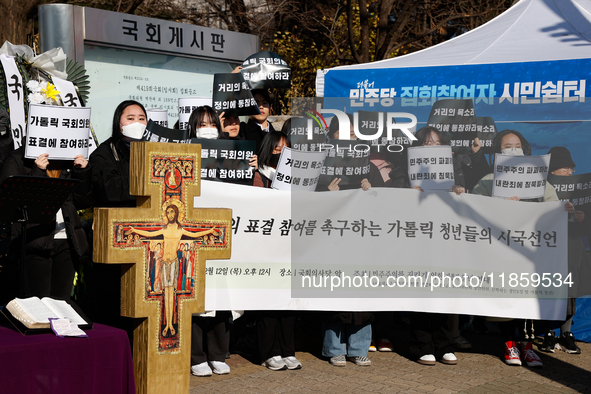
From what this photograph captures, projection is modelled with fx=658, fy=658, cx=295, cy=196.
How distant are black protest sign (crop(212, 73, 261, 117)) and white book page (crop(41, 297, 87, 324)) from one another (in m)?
2.79

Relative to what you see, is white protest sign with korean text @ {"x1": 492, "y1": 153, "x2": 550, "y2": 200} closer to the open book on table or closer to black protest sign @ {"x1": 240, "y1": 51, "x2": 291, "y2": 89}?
black protest sign @ {"x1": 240, "y1": 51, "x2": 291, "y2": 89}

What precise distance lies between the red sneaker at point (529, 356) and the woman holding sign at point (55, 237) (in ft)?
12.2

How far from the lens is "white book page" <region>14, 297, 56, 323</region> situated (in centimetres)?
294

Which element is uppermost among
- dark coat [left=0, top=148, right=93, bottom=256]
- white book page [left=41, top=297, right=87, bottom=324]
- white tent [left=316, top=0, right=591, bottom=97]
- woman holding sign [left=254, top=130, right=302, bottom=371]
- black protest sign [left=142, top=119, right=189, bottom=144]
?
white tent [left=316, top=0, right=591, bottom=97]

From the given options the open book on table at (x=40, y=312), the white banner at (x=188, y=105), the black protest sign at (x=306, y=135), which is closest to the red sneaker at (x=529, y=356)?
the black protest sign at (x=306, y=135)

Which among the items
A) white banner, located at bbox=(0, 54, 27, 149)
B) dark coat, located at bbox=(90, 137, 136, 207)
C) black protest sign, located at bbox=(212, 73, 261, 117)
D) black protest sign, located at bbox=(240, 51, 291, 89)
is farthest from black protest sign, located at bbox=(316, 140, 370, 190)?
white banner, located at bbox=(0, 54, 27, 149)

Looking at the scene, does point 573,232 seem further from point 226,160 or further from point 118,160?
point 118,160

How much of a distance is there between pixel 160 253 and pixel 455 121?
10.3 ft

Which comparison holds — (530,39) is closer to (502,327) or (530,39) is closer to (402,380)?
(502,327)

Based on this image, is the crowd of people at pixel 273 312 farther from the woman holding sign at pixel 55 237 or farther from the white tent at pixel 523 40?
the white tent at pixel 523 40

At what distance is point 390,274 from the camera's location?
5.28 metres

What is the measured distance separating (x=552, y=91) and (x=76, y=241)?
4.26m

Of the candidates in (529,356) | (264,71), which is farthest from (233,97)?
(529,356)

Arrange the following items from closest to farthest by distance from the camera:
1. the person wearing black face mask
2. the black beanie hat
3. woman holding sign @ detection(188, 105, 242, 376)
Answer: woman holding sign @ detection(188, 105, 242, 376)
the person wearing black face mask
the black beanie hat
